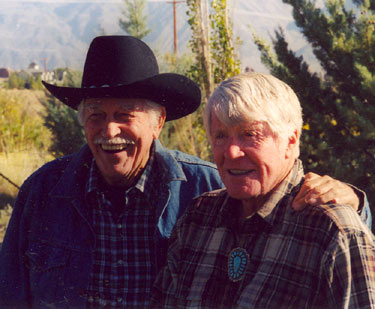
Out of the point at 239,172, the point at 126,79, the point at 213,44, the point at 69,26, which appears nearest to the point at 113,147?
the point at 126,79

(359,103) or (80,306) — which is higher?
(359,103)

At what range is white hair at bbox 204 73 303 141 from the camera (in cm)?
199

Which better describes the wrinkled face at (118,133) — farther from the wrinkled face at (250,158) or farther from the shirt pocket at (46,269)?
the wrinkled face at (250,158)

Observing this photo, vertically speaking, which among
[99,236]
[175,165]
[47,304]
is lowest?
[47,304]

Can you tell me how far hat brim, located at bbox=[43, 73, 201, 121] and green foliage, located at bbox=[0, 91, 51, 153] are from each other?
27.7 feet

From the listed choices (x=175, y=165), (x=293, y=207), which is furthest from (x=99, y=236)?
(x=293, y=207)

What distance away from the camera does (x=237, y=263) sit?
6.79 ft

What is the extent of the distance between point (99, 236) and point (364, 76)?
13.1ft

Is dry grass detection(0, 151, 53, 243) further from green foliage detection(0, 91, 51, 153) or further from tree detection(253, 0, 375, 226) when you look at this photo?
tree detection(253, 0, 375, 226)

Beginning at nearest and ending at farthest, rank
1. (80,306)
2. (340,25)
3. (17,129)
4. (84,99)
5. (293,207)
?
(293,207) → (80,306) → (84,99) → (340,25) → (17,129)

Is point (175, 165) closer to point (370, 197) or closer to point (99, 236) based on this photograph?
point (99, 236)

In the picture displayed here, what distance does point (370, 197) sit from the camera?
18.7 ft

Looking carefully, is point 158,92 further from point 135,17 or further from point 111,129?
point 135,17

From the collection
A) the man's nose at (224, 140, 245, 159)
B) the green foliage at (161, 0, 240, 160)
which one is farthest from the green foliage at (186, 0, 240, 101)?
the man's nose at (224, 140, 245, 159)
